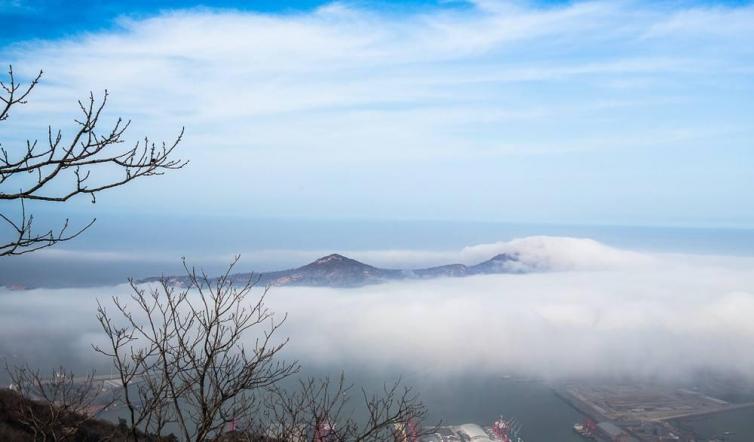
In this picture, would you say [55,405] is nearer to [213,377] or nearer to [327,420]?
[213,377]

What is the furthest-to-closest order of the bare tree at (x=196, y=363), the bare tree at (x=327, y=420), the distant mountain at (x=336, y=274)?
the distant mountain at (x=336, y=274)
the bare tree at (x=327, y=420)
the bare tree at (x=196, y=363)

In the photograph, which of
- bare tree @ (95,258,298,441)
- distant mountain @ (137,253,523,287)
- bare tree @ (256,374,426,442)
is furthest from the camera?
distant mountain @ (137,253,523,287)

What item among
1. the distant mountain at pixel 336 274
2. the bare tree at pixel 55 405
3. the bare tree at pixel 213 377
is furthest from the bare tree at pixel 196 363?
the distant mountain at pixel 336 274

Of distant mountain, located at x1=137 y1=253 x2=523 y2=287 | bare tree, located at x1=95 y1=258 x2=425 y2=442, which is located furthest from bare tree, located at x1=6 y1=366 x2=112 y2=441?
distant mountain, located at x1=137 y1=253 x2=523 y2=287

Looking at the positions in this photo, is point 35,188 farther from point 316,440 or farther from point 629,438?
point 629,438

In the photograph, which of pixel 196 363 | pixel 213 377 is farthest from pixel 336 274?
pixel 196 363

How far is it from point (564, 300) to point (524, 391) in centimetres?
3914

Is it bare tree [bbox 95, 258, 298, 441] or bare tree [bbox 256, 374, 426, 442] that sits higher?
bare tree [bbox 95, 258, 298, 441]

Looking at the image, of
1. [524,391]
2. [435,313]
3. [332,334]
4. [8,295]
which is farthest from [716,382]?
[8,295]

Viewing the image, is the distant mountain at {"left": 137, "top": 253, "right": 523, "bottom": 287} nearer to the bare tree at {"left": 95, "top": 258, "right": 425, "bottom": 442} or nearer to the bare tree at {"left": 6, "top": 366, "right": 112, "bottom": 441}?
the bare tree at {"left": 6, "top": 366, "right": 112, "bottom": 441}

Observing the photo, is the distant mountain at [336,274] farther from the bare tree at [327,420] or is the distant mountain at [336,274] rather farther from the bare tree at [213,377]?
the bare tree at [213,377]

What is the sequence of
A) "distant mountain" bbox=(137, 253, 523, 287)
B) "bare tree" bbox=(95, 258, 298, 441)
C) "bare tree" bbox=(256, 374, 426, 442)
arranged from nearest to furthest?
"bare tree" bbox=(95, 258, 298, 441) < "bare tree" bbox=(256, 374, 426, 442) < "distant mountain" bbox=(137, 253, 523, 287)

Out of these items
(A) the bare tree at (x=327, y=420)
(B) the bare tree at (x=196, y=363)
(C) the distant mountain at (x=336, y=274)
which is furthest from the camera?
(C) the distant mountain at (x=336, y=274)

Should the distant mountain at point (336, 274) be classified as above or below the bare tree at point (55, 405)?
below
